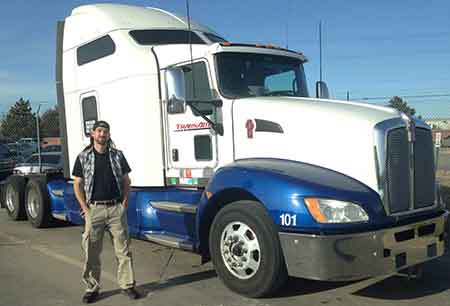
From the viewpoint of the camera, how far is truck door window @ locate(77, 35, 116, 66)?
26.1 feet

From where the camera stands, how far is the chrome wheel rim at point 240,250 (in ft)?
17.6

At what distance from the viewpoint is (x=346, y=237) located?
4.79 meters

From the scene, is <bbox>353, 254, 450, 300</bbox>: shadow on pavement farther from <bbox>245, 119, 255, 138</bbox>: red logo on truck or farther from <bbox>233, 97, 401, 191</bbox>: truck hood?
<bbox>245, 119, 255, 138</bbox>: red logo on truck

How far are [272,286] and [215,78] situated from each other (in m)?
2.62

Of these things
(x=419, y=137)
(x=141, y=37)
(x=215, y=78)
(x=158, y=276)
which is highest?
(x=141, y=37)

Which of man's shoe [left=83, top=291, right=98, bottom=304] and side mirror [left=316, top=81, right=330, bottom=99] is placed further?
side mirror [left=316, top=81, right=330, bottom=99]

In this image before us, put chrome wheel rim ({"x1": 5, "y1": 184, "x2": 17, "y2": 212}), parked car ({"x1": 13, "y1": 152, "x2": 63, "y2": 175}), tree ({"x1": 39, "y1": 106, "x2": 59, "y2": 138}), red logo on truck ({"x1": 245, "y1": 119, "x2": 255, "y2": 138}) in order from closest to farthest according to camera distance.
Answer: red logo on truck ({"x1": 245, "y1": 119, "x2": 255, "y2": 138})
parked car ({"x1": 13, "y1": 152, "x2": 63, "y2": 175})
chrome wheel rim ({"x1": 5, "y1": 184, "x2": 17, "y2": 212})
tree ({"x1": 39, "y1": 106, "x2": 59, "y2": 138})

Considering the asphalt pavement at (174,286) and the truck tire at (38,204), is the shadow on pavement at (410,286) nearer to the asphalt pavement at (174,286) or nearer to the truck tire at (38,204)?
the asphalt pavement at (174,286)

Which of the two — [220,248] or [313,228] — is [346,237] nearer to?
[313,228]

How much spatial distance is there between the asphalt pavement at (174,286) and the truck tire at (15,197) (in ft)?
10.3

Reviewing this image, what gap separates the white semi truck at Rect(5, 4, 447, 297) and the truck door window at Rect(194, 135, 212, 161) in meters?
0.02

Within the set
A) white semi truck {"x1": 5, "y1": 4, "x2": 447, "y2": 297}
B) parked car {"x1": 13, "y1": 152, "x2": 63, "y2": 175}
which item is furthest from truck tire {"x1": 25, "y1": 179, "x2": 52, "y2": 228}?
white semi truck {"x1": 5, "y1": 4, "x2": 447, "y2": 297}

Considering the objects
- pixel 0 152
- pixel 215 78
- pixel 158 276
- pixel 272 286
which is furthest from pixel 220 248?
pixel 0 152

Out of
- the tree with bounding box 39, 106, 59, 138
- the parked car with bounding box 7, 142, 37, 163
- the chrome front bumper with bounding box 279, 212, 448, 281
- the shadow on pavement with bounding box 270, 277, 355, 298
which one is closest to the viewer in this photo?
the chrome front bumper with bounding box 279, 212, 448, 281
